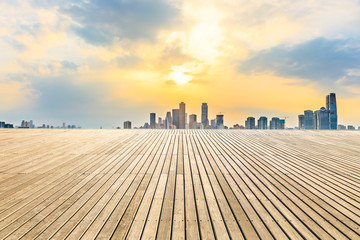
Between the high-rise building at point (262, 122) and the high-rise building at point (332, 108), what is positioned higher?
the high-rise building at point (332, 108)

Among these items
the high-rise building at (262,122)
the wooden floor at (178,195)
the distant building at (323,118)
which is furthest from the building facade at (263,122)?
the wooden floor at (178,195)

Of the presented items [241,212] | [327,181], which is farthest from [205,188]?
[327,181]

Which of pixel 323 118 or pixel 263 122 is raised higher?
pixel 323 118

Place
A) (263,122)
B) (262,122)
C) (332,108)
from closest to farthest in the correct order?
(263,122) → (332,108) → (262,122)

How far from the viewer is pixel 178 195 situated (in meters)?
3.39

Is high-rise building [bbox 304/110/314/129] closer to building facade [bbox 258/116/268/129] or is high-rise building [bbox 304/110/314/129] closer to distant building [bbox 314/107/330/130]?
distant building [bbox 314/107/330/130]

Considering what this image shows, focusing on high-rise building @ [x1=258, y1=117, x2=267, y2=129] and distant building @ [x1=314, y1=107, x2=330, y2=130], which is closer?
distant building @ [x1=314, y1=107, x2=330, y2=130]

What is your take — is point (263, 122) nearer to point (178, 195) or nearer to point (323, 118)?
point (323, 118)

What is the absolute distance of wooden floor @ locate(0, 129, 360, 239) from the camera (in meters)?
2.52

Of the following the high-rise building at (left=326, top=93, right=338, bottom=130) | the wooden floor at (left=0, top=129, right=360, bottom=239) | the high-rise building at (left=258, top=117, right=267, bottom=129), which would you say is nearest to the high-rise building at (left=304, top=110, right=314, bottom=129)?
the high-rise building at (left=326, top=93, right=338, bottom=130)

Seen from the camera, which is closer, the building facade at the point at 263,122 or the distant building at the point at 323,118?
the distant building at the point at 323,118

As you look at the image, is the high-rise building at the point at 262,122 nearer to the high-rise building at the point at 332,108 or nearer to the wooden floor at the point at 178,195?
the high-rise building at the point at 332,108

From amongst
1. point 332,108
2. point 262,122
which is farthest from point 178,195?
point 332,108

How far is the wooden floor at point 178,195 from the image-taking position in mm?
2523
